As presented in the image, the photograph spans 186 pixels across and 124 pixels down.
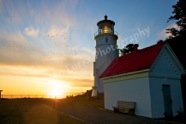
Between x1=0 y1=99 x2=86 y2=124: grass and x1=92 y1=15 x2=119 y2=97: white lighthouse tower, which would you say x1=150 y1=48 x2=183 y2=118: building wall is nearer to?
x1=0 y1=99 x2=86 y2=124: grass

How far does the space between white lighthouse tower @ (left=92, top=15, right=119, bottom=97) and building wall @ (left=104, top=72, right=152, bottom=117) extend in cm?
1408

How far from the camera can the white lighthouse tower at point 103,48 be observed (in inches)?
1315

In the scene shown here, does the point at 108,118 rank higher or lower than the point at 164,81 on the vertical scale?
lower

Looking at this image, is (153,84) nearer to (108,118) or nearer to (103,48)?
(108,118)

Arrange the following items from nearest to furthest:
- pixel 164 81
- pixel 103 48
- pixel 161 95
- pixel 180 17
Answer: pixel 161 95 < pixel 164 81 < pixel 180 17 < pixel 103 48

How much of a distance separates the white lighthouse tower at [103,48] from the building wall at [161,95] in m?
17.7

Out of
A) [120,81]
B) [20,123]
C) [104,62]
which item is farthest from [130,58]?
[104,62]

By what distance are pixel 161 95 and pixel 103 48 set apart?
20.4m

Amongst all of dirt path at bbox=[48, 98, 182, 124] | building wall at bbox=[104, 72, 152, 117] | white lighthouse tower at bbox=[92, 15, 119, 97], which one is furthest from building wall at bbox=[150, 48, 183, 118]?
white lighthouse tower at bbox=[92, 15, 119, 97]

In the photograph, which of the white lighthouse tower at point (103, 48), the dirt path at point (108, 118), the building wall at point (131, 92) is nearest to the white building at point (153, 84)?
the building wall at point (131, 92)

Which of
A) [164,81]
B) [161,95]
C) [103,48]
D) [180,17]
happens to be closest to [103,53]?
[103,48]

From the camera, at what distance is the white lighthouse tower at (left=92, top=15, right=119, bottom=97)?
33406mm

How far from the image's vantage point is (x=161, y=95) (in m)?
14.9

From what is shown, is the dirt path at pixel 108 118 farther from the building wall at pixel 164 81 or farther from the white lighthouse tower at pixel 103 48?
the white lighthouse tower at pixel 103 48
